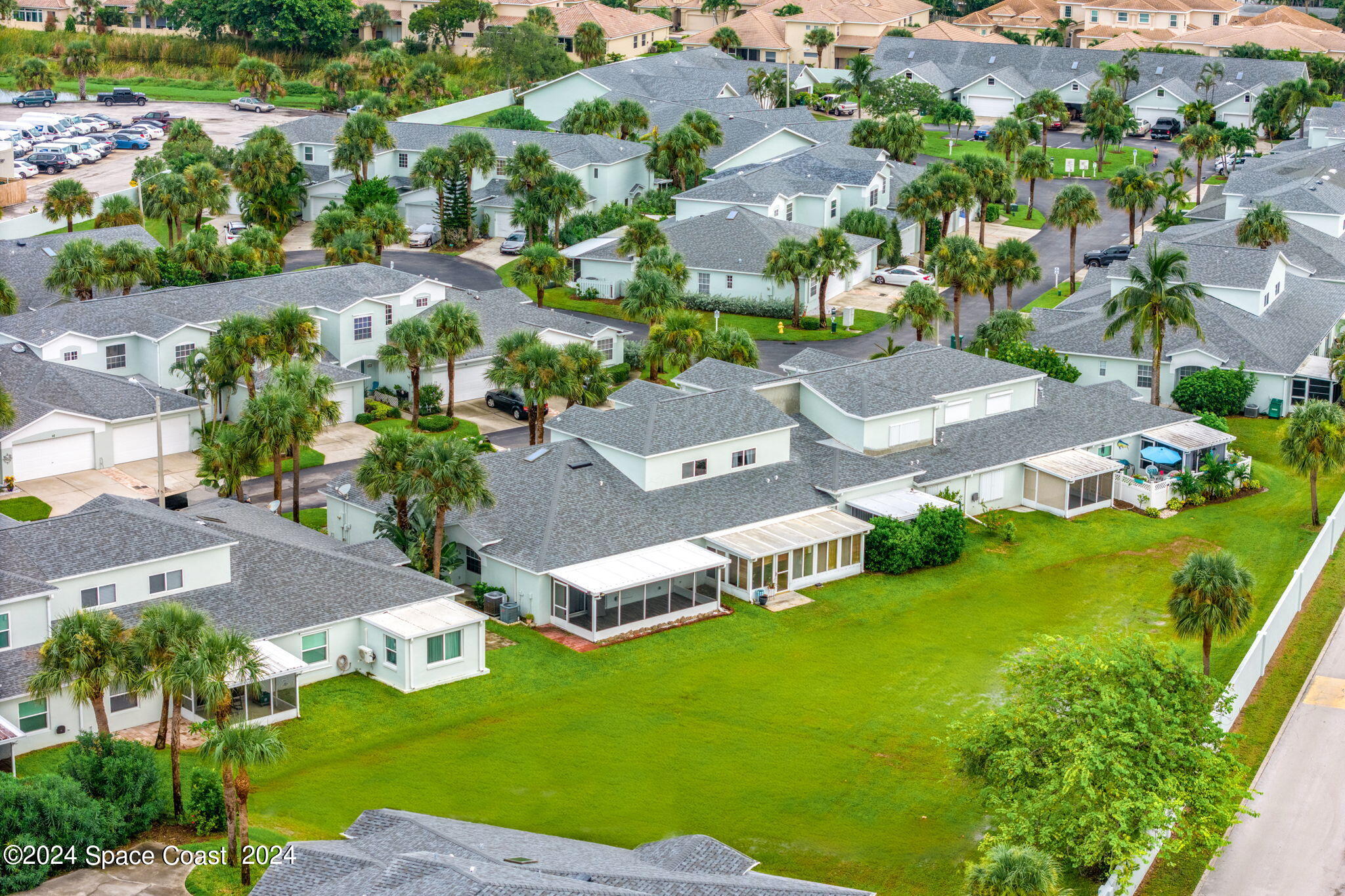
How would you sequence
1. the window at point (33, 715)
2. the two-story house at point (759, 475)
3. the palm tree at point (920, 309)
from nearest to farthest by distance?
1. the window at point (33, 715)
2. the two-story house at point (759, 475)
3. the palm tree at point (920, 309)

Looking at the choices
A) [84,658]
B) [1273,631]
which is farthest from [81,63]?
[1273,631]

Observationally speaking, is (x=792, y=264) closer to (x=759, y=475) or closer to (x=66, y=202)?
(x=759, y=475)

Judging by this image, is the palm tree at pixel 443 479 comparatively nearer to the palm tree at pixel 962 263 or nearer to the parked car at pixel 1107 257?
the palm tree at pixel 962 263

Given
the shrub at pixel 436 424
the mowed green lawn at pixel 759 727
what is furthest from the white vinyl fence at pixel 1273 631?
the shrub at pixel 436 424

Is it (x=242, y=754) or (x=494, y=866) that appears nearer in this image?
(x=494, y=866)

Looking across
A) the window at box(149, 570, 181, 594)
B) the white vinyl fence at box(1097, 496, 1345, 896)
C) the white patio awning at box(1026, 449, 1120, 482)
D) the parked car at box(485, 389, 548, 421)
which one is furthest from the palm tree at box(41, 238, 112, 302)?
the white vinyl fence at box(1097, 496, 1345, 896)

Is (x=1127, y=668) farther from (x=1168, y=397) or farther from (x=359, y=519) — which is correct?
(x=1168, y=397)
